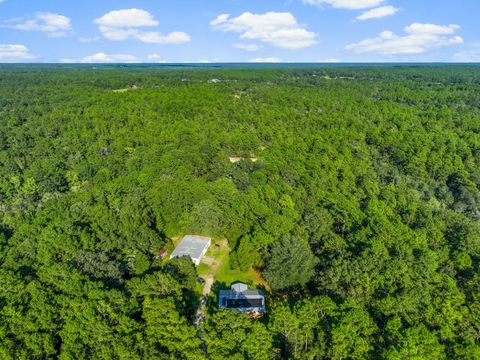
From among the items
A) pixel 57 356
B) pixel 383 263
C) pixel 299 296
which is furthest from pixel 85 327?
pixel 383 263

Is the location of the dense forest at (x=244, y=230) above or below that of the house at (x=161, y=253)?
above

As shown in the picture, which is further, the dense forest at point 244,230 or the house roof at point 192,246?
the house roof at point 192,246

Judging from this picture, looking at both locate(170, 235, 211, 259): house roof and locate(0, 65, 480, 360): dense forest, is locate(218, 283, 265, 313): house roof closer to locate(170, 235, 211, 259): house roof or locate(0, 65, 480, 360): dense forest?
locate(0, 65, 480, 360): dense forest

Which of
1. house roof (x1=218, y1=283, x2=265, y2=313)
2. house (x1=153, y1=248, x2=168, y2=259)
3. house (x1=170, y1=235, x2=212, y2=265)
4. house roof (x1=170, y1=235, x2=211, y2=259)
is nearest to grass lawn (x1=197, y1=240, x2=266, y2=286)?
house (x1=170, y1=235, x2=212, y2=265)

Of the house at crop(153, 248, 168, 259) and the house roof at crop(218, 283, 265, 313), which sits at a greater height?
the house at crop(153, 248, 168, 259)

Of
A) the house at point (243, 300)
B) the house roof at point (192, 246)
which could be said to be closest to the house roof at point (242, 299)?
the house at point (243, 300)

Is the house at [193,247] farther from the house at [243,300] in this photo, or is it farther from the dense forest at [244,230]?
the house at [243,300]

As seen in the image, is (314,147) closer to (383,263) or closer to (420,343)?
(383,263)
